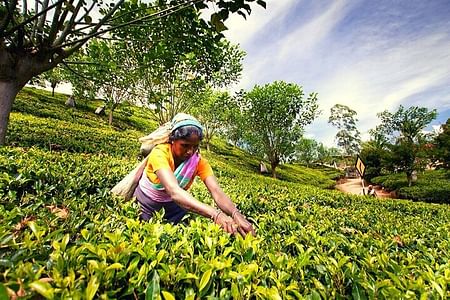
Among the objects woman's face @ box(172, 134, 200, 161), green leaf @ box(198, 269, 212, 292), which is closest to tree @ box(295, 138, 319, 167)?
woman's face @ box(172, 134, 200, 161)

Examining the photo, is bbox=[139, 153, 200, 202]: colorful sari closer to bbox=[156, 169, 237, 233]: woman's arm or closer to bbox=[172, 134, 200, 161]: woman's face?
bbox=[172, 134, 200, 161]: woman's face

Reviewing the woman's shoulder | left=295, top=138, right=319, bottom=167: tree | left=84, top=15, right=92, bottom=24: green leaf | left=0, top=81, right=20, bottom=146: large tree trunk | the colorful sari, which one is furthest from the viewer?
left=295, top=138, right=319, bottom=167: tree

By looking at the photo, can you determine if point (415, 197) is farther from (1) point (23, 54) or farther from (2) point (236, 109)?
(1) point (23, 54)

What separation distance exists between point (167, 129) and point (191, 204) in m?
0.94

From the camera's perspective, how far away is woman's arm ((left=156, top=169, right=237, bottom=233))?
6.70 feet

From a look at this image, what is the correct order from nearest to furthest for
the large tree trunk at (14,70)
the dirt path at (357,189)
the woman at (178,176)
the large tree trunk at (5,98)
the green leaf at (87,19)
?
the woman at (178,176), the green leaf at (87,19), the large tree trunk at (14,70), the large tree trunk at (5,98), the dirt path at (357,189)

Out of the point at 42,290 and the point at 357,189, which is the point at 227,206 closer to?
the point at 42,290

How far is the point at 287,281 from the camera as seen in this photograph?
144 centimetres

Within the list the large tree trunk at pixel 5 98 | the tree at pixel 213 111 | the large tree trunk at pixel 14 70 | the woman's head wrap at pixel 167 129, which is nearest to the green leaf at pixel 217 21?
the woman's head wrap at pixel 167 129

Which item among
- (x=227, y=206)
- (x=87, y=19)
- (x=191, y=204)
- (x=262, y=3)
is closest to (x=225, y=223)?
(x=191, y=204)

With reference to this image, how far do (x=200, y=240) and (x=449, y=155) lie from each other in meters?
25.6

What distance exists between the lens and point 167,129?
2805 millimetres

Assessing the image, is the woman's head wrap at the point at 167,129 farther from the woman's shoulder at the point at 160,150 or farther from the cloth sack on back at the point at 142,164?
the woman's shoulder at the point at 160,150

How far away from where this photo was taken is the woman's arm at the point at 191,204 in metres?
2.04
